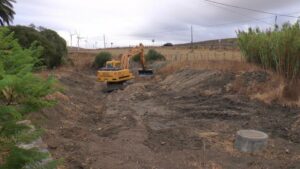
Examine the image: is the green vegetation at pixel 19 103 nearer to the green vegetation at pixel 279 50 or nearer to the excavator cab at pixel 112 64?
the green vegetation at pixel 279 50

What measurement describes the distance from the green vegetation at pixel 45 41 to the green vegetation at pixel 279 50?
371 inches

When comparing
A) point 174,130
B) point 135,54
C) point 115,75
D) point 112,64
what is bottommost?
point 174,130

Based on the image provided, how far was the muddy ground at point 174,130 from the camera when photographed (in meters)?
9.26

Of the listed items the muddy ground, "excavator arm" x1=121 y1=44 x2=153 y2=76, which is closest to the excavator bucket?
"excavator arm" x1=121 y1=44 x2=153 y2=76

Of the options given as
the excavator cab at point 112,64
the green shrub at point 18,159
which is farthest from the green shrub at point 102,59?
the green shrub at point 18,159

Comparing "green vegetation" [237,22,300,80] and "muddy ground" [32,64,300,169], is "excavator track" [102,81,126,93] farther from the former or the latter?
"green vegetation" [237,22,300,80]

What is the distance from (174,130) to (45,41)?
21.7m

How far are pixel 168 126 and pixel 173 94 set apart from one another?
738cm

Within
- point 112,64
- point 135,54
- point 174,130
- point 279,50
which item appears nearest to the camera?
point 174,130

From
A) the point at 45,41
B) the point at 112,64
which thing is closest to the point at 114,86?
the point at 112,64

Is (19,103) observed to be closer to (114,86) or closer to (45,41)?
(114,86)

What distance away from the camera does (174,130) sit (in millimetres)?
12312

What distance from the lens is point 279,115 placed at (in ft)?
44.7

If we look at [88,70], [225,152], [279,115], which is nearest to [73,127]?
[225,152]
